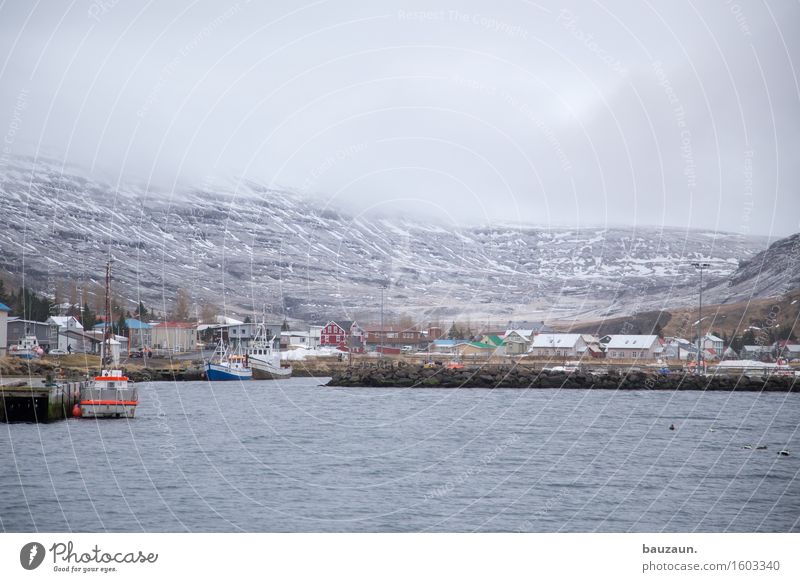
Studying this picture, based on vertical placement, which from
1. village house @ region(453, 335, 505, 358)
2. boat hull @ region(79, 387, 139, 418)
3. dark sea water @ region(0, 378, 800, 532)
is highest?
village house @ region(453, 335, 505, 358)

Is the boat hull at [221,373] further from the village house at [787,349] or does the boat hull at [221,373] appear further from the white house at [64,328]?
the village house at [787,349]

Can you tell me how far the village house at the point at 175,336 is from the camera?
161125mm

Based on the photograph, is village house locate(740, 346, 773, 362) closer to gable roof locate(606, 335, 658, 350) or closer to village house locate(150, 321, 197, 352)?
gable roof locate(606, 335, 658, 350)

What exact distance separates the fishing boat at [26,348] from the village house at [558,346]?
7128cm

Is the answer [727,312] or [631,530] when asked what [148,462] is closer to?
[631,530]

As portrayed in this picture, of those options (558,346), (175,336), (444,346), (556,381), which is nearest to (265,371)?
(556,381)

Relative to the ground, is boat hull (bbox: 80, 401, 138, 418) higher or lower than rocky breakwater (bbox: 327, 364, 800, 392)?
higher

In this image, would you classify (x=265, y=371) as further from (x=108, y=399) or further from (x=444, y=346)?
(x=108, y=399)

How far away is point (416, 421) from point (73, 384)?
22.0 metres

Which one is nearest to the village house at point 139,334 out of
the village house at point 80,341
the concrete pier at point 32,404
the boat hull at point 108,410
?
the village house at point 80,341

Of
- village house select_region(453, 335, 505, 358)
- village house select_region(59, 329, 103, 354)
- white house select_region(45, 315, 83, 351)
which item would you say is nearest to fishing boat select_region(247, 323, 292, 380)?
village house select_region(59, 329, 103, 354)

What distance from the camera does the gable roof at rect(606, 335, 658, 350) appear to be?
152875mm

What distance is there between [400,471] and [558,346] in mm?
116283

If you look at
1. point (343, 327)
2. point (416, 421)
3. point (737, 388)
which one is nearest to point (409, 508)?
point (416, 421)
